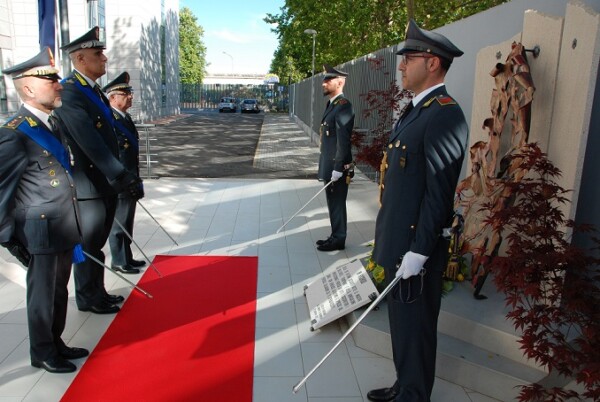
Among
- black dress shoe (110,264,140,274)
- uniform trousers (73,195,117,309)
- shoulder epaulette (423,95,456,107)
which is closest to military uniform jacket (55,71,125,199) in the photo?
uniform trousers (73,195,117,309)

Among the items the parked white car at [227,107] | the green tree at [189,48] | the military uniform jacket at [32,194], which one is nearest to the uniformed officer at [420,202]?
the military uniform jacket at [32,194]

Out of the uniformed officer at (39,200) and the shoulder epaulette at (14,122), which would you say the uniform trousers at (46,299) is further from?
the shoulder epaulette at (14,122)

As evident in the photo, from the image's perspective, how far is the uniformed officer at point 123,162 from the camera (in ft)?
→ 16.7

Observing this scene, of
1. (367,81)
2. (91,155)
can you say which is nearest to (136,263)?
(91,155)

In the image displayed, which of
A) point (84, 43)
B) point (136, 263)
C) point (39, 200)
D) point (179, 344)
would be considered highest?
point (84, 43)

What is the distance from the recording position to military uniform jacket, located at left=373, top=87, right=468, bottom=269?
2480 millimetres

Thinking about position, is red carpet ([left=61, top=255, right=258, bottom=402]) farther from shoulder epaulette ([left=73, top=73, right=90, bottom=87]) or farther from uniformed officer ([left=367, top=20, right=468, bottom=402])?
shoulder epaulette ([left=73, top=73, right=90, bottom=87])

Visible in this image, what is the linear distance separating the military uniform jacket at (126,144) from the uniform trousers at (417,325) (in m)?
3.39

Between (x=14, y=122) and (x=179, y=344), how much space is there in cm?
194

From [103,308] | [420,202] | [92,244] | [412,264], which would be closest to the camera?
[412,264]

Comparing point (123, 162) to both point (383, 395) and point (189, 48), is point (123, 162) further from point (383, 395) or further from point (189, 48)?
point (189, 48)

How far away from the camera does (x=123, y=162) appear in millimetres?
5090

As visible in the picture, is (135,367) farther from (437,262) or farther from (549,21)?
(549,21)

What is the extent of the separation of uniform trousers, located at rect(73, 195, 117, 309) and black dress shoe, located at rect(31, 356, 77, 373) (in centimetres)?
89
